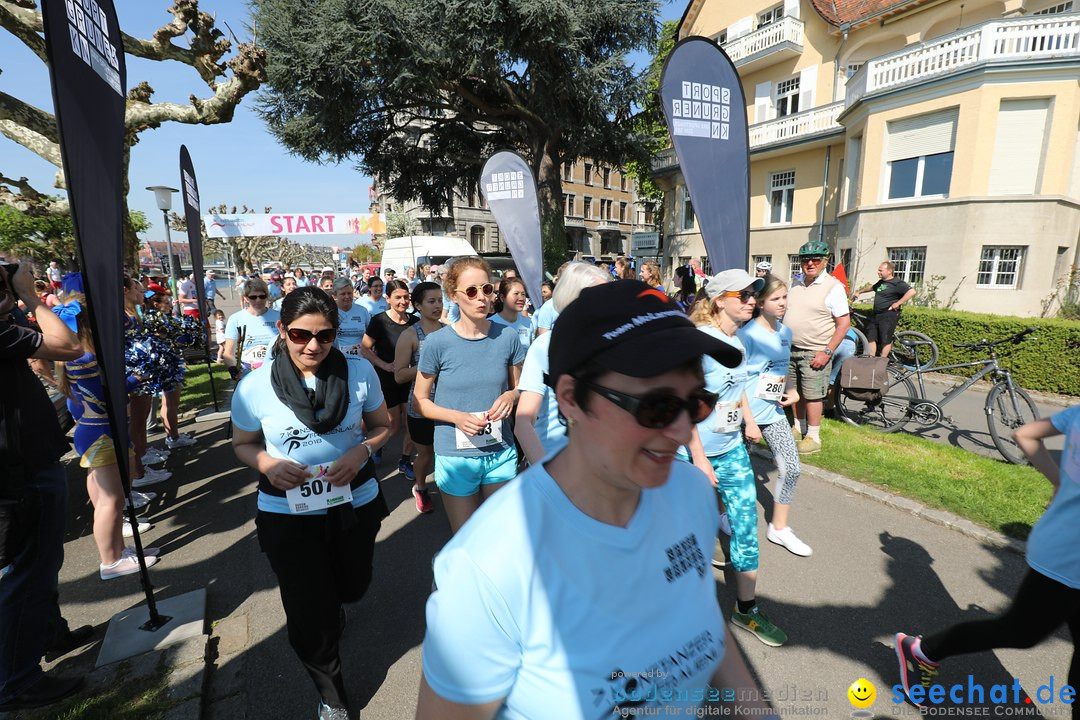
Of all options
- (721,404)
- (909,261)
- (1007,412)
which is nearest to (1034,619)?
(721,404)

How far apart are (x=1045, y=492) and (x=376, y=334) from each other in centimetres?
661

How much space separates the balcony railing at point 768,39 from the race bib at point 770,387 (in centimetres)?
2166

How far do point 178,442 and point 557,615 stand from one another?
7.09 m

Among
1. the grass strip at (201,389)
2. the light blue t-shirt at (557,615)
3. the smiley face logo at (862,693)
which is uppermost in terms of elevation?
the light blue t-shirt at (557,615)

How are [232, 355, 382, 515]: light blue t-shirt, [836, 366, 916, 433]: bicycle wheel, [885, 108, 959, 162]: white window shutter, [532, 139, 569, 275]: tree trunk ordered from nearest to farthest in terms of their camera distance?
[232, 355, 382, 515]: light blue t-shirt
[836, 366, 916, 433]: bicycle wheel
[885, 108, 959, 162]: white window shutter
[532, 139, 569, 275]: tree trunk

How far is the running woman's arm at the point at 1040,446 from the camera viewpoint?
2.14 m

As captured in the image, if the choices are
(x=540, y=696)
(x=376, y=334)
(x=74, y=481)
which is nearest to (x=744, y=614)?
(x=540, y=696)

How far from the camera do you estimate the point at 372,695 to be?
267 cm

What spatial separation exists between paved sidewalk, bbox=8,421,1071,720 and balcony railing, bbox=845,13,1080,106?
15930 millimetres

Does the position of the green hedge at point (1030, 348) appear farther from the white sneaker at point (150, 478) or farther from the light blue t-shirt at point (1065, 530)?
the white sneaker at point (150, 478)

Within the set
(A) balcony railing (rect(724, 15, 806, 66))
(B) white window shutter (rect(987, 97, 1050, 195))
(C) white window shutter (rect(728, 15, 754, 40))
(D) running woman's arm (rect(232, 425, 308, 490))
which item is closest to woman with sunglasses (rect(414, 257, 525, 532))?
(D) running woman's arm (rect(232, 425, 308, 490))

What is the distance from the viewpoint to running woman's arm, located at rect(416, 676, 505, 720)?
1.02 meters

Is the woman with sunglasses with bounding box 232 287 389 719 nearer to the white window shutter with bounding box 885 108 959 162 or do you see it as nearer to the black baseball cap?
the black baseball cap

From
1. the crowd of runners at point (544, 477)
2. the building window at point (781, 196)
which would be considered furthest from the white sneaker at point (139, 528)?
the building window at point (781, 196)
